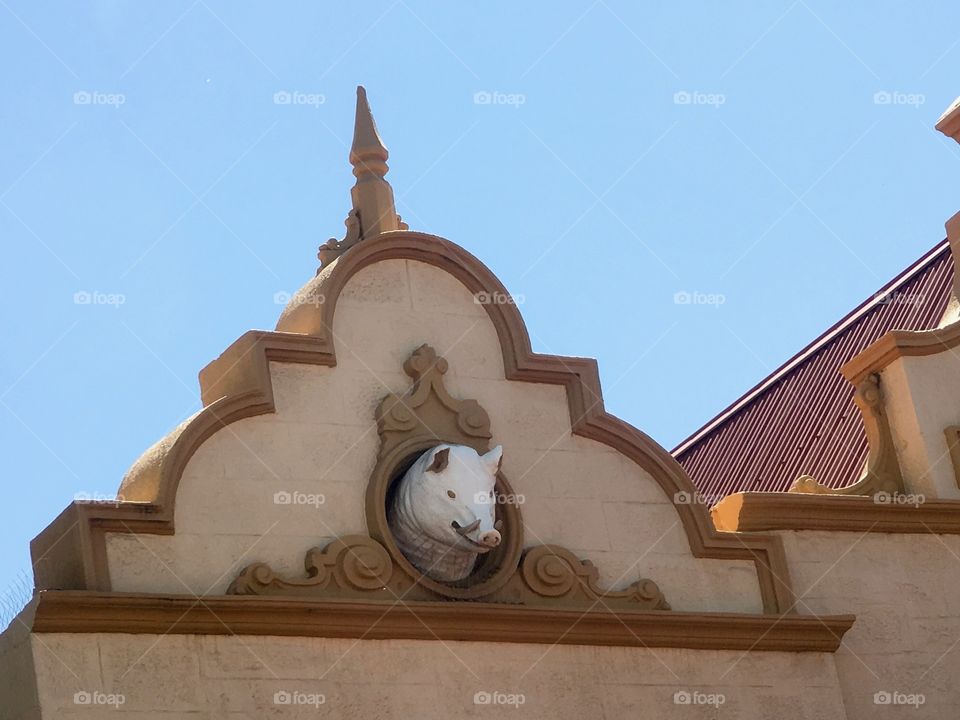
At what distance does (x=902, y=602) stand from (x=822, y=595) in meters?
0.78

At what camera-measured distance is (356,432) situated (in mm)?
15383

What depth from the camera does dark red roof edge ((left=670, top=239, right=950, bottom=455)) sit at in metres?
23.2

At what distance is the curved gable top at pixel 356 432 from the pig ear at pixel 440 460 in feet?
3.12

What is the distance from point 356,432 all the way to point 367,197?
2221 millimetres

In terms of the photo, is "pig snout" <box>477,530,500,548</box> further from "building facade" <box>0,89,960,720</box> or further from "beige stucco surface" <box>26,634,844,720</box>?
"beige stucco surface" <box>26,634,844,720</box>

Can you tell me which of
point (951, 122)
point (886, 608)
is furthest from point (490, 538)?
point (951, 122)

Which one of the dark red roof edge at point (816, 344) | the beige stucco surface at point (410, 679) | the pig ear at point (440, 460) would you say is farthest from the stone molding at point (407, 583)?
the dark red roof edge at point (816, 344)

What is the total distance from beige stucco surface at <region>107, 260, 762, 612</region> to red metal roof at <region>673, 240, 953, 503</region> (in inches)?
173

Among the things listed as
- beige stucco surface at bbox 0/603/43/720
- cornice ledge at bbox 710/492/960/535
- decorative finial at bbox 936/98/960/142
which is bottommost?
beige stucco surface at bbox 0/603/43/720

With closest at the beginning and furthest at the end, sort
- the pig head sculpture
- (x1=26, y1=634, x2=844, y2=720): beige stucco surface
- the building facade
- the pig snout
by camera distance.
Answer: (x1=26, y1=634, x2=844, y2=720): beige stucco surface < the building facade < the pig snout < the pig head sculpture

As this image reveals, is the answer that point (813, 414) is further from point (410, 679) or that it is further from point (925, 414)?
point (410, 679)

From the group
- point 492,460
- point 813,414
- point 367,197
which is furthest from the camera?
point 813,414

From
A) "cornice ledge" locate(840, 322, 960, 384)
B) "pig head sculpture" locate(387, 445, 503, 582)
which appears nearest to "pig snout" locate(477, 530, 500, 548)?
"pig head sculpture" locate(387, 445, 503, 582)

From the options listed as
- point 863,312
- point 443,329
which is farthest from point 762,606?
point 863,312
